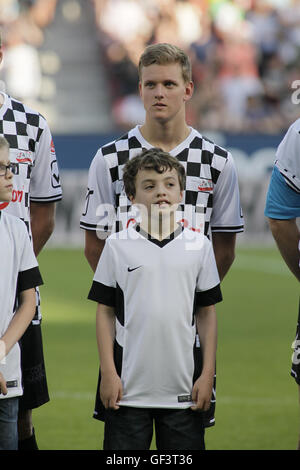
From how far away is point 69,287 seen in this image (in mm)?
12492

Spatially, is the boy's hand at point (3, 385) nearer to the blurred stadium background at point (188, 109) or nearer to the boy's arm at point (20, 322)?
the boy's arm at point (20, 322)

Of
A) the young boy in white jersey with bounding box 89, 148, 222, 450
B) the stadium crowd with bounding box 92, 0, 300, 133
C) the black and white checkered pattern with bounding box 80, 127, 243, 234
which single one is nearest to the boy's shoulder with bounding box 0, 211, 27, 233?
the young boy in white jersey with bounding box 89, 148, 222, 450

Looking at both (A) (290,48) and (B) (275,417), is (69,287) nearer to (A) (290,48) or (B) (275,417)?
(B) (275,417)

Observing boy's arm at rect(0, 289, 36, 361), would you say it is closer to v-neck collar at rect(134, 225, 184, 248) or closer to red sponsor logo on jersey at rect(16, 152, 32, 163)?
v-neck collar at rect(134, 225, 184, 248)

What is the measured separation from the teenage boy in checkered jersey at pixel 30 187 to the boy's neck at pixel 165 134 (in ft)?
1.87

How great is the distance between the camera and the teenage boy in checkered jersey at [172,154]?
13.1 feet

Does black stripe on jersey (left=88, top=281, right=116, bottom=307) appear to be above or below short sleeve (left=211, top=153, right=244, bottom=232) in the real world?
below

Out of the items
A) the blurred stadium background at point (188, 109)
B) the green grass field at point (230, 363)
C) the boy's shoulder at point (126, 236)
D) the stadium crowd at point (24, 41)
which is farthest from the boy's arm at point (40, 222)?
the stadium crowd at point (24, 41)

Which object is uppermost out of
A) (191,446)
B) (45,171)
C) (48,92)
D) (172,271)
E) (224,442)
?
(48,92)

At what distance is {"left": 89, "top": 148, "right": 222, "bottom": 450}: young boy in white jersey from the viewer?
11.7ft

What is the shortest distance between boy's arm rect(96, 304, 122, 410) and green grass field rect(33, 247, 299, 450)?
2108mm

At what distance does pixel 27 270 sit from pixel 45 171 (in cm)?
96

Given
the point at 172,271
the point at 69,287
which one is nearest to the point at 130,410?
the point at 172,271

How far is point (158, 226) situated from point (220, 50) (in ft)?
55.3
